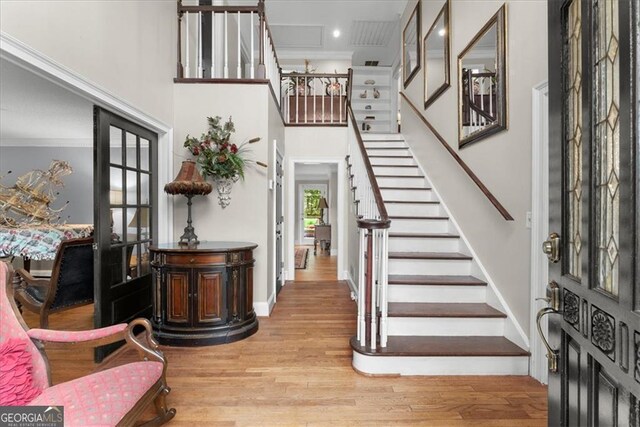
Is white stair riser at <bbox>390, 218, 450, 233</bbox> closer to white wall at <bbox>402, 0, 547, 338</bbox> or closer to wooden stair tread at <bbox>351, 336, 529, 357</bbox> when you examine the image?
white wall at <bbox>402, 0, 547, 338</bbox>

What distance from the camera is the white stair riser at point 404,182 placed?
4504 mm

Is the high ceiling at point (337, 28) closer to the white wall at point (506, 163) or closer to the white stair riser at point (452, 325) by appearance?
the white wall at point (506, 163)

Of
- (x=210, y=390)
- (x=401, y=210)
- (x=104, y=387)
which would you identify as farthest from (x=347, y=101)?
(x=104, y=387)

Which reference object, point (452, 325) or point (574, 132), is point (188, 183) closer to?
point (452, 325)

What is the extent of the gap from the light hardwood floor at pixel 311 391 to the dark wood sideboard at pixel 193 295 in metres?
0.13

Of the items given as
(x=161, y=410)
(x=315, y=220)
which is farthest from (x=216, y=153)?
(x=315, y=220)

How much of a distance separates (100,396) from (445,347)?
7.23 feet

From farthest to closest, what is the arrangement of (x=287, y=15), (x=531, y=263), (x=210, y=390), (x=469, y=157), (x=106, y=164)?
Result: (x=287, y=15)
(x=469, y=157)
(x=106, y=164)
(x=531, y=263)
(x=210, y=390)

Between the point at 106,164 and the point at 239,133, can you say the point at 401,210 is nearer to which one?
the point at 239,133

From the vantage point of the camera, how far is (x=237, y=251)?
303cm

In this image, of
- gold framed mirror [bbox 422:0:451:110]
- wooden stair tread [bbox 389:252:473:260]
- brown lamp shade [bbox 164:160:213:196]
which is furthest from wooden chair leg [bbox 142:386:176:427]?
gold framed mirror [bbox 422:0:451:110]

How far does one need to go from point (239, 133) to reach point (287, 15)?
3.72 metres

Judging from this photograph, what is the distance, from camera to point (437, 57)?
423 centimetres

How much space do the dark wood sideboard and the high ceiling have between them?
493 centimetres
